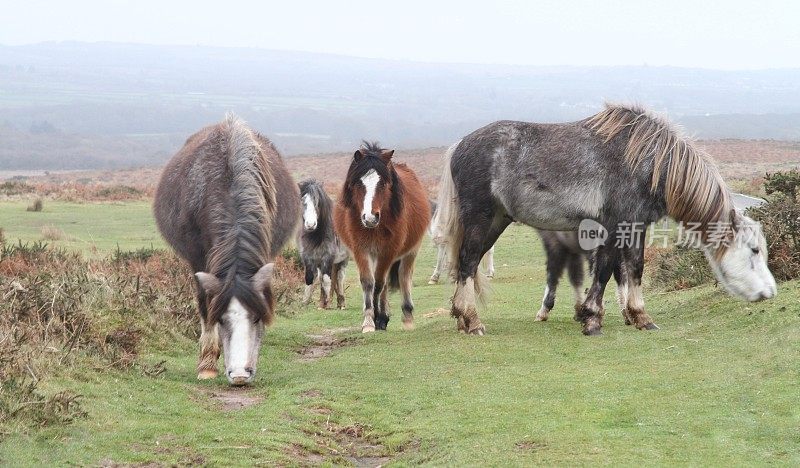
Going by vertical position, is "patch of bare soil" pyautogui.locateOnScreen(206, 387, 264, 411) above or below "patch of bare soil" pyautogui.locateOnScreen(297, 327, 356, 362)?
above

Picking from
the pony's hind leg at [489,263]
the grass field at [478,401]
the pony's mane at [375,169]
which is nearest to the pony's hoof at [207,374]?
the grass field at [478,401]

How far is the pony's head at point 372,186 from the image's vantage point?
12.9 m

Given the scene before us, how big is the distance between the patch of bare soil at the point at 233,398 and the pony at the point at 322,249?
827 centimetres

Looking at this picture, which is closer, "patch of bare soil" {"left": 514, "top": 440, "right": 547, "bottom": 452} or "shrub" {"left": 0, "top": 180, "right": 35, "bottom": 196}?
"patch of bare soil" {"left": 514, "top": 440, "right": 547, "bottom": 452}

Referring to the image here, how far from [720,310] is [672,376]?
3.56 m

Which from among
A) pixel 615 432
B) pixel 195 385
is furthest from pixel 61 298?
pixel 615 432

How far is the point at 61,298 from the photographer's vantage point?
10.3 m

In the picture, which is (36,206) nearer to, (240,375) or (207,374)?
(207,374)

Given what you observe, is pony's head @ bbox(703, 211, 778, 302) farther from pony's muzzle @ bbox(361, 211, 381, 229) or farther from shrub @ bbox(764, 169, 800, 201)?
pony's muzzle @ bbox(361, 211, 381, 229)

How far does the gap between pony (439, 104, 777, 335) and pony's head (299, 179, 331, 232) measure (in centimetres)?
501

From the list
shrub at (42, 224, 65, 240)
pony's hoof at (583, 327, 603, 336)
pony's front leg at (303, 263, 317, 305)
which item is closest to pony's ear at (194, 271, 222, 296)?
pony's hoof at (583, 327, 603, 336)

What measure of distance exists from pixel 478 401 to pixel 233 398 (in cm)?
223

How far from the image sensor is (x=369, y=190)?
1295 centimetres

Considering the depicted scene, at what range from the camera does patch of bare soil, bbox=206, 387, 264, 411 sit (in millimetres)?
8967
